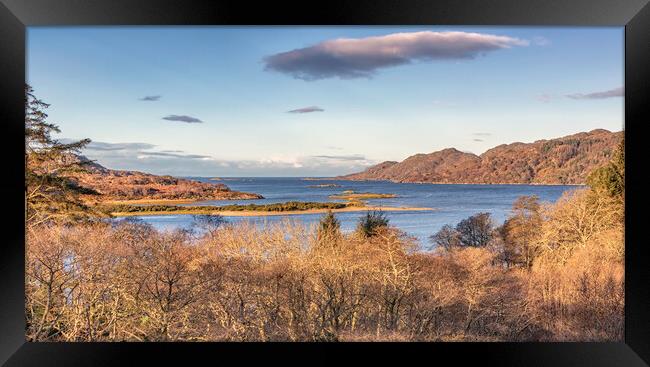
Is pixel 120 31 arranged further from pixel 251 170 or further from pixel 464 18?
pixel 464 18

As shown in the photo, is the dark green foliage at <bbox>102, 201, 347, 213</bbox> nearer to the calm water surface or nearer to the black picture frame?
the calm water surface

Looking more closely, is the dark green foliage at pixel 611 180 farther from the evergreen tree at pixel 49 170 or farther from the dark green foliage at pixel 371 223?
the evergreen tree at pixel 49 170

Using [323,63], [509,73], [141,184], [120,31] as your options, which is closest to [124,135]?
[141,184]

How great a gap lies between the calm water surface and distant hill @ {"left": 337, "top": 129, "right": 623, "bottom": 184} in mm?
376

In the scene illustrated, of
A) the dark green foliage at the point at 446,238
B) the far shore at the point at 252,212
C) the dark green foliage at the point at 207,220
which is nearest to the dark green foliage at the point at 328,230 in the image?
the far shore at the point at 252,212

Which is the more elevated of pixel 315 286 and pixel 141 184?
pixel 141 184

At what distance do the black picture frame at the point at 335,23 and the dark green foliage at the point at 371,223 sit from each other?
366 inches

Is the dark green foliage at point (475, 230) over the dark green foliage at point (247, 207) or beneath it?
beneath

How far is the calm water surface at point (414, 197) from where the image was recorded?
15.8m

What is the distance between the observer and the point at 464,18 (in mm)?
3078

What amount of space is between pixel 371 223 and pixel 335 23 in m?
10.8

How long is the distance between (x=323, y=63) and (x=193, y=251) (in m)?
11.3

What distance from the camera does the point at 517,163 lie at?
18.6m

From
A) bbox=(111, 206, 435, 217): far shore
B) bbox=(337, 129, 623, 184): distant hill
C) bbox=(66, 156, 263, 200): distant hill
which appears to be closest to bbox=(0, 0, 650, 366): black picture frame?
bbox=(111, 206, 435, 217): far shore
